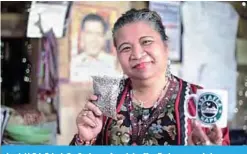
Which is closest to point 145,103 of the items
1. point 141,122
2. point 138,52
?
point 141,122

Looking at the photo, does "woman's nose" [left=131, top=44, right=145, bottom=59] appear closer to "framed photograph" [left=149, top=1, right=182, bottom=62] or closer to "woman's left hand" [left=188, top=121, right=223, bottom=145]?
"framed photograph" [left=149, top=1, right=182, bottom=62]

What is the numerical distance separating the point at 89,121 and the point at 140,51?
0.51 m

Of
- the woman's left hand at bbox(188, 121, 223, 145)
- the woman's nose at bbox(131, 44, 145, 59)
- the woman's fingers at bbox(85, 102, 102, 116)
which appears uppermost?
the woman's nose at bbox(131, 44, 145, 59)

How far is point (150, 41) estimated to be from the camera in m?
3.13

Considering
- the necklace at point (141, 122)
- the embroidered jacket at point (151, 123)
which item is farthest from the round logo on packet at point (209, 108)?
the necklace at point (141, 122)

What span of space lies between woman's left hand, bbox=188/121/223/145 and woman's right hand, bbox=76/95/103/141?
0.55m

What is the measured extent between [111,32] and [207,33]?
0.58 metres

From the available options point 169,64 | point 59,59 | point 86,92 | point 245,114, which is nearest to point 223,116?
point 245,114

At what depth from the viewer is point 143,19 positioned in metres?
3.18

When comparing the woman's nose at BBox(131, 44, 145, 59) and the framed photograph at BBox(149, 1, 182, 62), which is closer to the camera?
the woman's nose at BBox(131, 44, 145, 59)

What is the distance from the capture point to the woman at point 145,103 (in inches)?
123

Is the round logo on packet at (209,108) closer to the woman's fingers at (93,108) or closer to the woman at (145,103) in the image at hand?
the woman at (145,103)

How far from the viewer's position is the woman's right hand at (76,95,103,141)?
124 inches

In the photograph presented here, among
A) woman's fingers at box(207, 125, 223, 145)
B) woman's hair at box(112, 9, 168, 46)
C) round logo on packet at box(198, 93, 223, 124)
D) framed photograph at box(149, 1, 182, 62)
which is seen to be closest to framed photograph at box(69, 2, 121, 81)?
woman's hair at box(112, 9, 168, 46)
